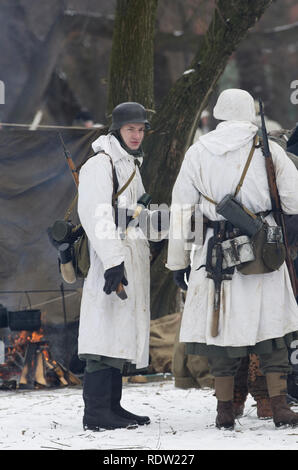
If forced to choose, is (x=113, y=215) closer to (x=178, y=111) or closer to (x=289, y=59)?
(x=178, y=111)

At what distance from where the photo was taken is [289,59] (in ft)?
96.1

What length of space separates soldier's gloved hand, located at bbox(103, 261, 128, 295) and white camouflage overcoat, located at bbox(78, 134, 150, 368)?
0.03m

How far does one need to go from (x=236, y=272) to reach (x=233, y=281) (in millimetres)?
56

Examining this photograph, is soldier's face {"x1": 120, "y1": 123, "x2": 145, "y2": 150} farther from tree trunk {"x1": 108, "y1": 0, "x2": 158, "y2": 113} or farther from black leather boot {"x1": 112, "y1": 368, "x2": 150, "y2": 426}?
tree trunk {"x1": 108, "y1": 0, "x2": 158, "y2": 113}

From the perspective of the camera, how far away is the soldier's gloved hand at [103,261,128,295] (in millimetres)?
5766

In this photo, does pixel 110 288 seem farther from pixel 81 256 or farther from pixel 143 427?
pixel 143 427

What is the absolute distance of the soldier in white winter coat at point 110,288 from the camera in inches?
231

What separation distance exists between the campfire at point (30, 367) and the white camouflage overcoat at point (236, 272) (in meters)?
2.51

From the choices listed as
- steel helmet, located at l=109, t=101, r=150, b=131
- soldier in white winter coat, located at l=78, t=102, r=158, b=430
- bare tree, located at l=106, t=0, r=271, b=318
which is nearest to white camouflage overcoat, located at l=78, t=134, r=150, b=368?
soldier in white winter coat, located at l=78, t=102, r=158, b=430

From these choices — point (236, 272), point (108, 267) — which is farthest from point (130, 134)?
point (236, 272)

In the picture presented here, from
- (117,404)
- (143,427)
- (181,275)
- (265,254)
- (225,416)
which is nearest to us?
(265,254)

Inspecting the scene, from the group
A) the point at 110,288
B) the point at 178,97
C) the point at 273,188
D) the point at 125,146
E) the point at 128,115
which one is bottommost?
the point at 110,288

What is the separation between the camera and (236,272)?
18.7ft

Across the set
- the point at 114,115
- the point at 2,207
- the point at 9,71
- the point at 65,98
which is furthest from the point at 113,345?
the point at 65,98
